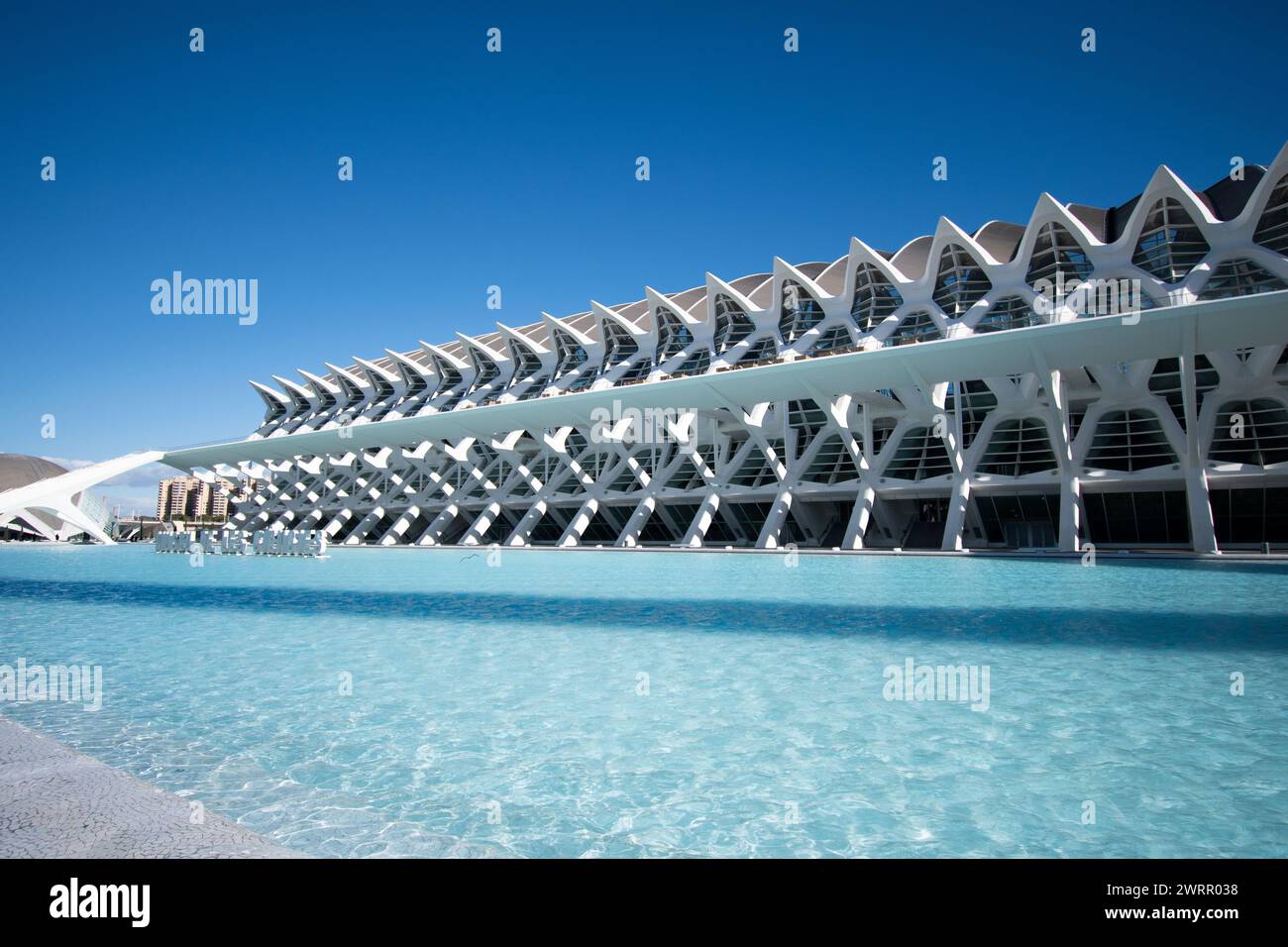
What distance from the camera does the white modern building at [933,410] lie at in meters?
14.9

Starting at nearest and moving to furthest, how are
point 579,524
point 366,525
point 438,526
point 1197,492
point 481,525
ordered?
point 1197,492 < point 579,524 < point 481,525 < point 438,526 < point 366,525

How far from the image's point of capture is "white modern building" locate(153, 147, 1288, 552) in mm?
14930

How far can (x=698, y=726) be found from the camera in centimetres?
437

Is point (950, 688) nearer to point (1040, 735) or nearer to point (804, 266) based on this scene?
point (1040, 735)

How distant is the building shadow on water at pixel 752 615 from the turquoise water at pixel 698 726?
0.09 m

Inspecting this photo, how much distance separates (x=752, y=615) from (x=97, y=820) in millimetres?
7659

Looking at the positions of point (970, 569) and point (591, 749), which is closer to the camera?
point (591, 749)

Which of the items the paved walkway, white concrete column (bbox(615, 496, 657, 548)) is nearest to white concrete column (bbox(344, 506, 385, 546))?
white concrete column (bbox(615, 496, 657, 548))

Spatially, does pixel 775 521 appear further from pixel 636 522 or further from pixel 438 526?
pixel 438 526

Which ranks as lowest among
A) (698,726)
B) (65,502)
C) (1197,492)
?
(698,726)

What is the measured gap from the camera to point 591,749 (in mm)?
3973

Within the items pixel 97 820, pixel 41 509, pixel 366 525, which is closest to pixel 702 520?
pixel 366 525
